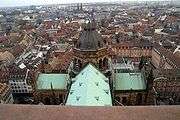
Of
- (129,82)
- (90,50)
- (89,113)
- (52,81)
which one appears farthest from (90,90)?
(89,113)

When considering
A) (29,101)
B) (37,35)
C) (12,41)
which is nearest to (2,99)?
(29,101)

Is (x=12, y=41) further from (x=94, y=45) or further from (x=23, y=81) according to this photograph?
(x=94, y=45)

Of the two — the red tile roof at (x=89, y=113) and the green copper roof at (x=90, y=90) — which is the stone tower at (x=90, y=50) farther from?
the red tile roof at (x=89, y=113)

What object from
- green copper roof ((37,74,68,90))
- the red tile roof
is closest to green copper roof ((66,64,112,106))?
green copper roof ((37,74,68,90))

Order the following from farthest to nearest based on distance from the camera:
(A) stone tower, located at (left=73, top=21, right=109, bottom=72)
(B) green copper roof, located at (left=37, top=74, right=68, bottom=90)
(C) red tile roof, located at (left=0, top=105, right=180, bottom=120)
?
(B) green copper roof, located at (left=37, top=74, right=68, bottom=90) < (A) stone tower, located at (left=73, top=21, right=109, bottom=72) < (C) red tile roof, located at (left=0, top=105, right=180, bottom=120)

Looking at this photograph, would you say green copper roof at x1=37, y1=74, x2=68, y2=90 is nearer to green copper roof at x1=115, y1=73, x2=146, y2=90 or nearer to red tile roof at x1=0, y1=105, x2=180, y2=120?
green copper roof at x1=115, y1=73, x2=146, y2=90

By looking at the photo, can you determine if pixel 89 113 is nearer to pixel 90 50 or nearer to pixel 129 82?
pixel 90 50

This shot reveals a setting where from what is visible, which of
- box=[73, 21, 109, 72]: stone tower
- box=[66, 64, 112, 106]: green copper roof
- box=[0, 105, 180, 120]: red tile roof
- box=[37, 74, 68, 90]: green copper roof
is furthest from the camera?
box=[37, 74, 68, 90]: green copper roof
